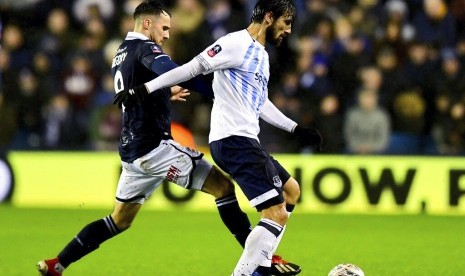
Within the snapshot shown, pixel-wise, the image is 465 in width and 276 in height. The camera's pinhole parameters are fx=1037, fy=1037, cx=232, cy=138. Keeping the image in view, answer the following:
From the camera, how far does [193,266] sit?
797 centimetres

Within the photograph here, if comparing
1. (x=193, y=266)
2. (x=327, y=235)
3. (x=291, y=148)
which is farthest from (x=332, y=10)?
(x=193, y=266)

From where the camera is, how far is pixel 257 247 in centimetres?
618

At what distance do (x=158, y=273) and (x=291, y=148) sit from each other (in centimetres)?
541

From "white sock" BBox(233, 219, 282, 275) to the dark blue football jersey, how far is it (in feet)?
3.32

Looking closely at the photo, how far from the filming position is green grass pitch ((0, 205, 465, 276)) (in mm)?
7887

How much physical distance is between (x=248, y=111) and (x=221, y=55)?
16.7 inches

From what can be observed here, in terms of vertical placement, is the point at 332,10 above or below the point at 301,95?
above

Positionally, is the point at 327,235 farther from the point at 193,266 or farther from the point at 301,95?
the point at 301,95

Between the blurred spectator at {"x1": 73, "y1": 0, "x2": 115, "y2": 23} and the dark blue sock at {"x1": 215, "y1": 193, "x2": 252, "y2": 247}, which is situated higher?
the blurred spectator at {"x1": 73, "y1": 0, "x2": 115, "y2": 23}

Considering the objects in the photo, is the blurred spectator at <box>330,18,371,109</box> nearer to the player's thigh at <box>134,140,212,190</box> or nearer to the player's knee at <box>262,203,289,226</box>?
the player's thigh at <box>134,140,212,190</box>

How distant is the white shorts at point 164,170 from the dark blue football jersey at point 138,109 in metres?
0.06

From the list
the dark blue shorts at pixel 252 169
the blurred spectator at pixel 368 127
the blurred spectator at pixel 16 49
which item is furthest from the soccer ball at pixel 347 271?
the blurred spectator at pixel 16 49

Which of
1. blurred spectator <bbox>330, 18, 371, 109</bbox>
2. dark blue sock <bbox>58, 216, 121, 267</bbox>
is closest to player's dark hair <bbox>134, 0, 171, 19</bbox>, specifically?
dark blue sock <bbox>58, 216, 121, 267</bbox>

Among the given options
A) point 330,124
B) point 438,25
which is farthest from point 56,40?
point 438,25
